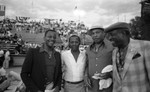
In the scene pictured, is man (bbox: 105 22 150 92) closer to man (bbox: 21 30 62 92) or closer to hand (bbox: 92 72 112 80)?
hand (bbox: 92 72 112 80)

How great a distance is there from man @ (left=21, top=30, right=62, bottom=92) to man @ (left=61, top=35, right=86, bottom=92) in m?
0.28

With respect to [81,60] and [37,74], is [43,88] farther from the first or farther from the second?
[81,60]

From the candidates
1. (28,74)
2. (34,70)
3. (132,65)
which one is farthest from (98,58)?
(28,74)

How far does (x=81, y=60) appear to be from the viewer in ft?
10.8

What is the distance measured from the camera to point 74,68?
3268 millimetres

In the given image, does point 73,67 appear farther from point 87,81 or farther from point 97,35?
point 97,35

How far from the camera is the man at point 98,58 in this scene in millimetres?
2986

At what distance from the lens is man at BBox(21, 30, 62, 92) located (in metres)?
2.82

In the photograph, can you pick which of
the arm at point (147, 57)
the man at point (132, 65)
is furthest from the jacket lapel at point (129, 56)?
the arm at point (147, 57)

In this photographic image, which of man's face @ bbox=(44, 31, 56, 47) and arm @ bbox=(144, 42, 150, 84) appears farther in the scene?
man's face @ bbox=(44, 31, 56, 47)

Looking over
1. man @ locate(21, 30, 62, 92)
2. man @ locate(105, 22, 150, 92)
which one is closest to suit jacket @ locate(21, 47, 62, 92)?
man @ locate(21, 30, 62, 92)

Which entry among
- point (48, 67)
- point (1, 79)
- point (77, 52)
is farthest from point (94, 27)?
point (1, 79)

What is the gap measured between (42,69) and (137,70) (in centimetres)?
151

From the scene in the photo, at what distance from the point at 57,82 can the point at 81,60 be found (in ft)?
2.05
